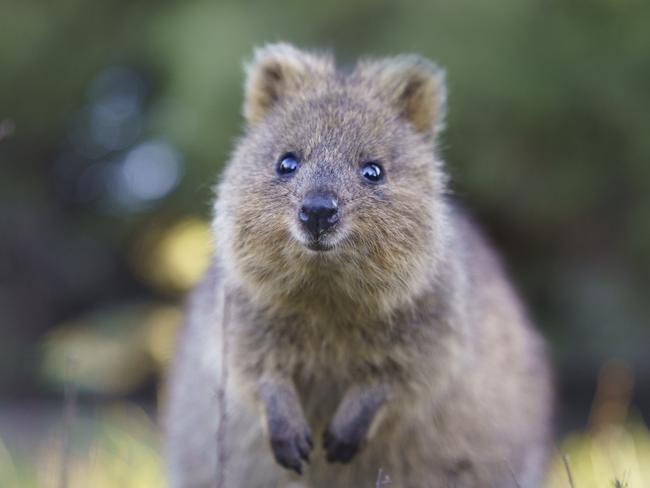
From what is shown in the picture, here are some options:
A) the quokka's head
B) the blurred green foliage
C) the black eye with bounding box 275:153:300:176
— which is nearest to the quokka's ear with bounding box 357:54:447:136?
the quokka's head

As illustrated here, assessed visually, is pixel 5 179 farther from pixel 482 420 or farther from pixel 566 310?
pixel 482 420

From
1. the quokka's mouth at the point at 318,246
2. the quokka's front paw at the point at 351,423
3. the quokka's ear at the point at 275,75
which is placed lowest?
the quokka's front paw at the point at 351,423

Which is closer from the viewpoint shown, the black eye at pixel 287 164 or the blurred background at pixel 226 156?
the black eye at pixel 287 164

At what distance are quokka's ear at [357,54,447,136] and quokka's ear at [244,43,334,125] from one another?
0.99 feet

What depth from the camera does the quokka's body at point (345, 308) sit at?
16.8 feet

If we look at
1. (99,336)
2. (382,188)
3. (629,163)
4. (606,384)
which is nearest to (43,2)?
(99,336)

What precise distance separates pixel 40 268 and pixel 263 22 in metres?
6.23

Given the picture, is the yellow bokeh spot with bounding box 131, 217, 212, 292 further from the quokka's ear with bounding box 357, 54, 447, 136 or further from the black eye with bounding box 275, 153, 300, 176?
the black eye with bounding box 275, 153, 300, 176

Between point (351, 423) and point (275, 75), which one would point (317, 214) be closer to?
point (351, 423)

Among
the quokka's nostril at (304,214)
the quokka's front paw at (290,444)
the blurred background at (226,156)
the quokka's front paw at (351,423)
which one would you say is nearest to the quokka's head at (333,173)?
the quokka's nostril at (304,214)

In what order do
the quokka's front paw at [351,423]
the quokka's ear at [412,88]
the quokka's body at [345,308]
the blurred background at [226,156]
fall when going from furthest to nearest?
the blurred background at [226,156], the quokka's ear at [412,88], the quokka's front paw at [351,423], the quokka's body at [345,308]

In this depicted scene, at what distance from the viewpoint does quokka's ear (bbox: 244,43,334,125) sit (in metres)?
5.96

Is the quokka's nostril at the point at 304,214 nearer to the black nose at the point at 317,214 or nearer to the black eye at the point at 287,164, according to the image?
the black nose at the point at 317,214

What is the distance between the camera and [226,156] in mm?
11055
